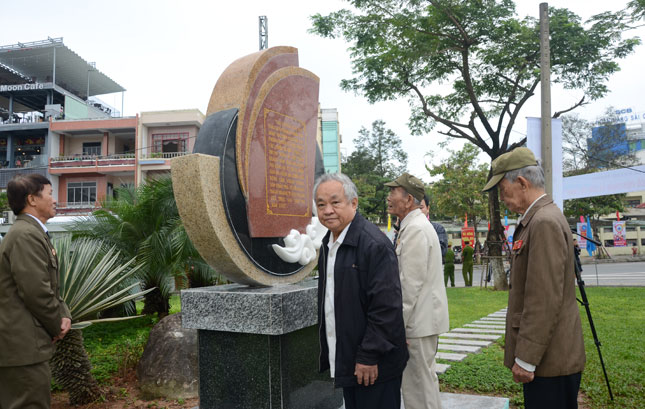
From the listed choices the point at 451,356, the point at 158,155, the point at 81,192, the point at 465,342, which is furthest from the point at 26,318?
the point at 81,192

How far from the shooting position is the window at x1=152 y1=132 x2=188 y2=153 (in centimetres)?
2441

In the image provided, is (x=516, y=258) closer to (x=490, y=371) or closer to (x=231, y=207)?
(x=231, y=207)

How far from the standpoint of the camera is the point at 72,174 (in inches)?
1003

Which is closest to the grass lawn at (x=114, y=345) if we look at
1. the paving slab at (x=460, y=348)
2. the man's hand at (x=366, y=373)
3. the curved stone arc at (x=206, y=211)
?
the curved stone arc at (x=206, y=211)

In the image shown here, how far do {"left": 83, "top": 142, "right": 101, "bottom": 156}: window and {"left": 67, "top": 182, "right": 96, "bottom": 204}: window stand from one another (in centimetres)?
175

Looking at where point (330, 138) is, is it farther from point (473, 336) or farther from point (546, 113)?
point (473, 336)

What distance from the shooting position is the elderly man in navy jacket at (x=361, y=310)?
2.06 meters

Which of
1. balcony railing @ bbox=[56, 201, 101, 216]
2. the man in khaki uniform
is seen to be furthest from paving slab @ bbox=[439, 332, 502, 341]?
balcony railing @ bbox=[56, 201, 101, 216]

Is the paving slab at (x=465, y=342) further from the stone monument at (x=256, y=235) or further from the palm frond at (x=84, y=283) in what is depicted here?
the palm frond at (x=84, y=283)

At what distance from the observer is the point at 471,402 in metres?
3.61

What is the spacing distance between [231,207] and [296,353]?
112cm

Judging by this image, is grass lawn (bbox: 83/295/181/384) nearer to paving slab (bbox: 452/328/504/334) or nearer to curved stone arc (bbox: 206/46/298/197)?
curved stone arc (bbox: 206/46/298/197)

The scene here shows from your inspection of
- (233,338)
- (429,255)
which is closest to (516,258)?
(429,255)

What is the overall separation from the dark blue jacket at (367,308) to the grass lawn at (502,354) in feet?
8.01
